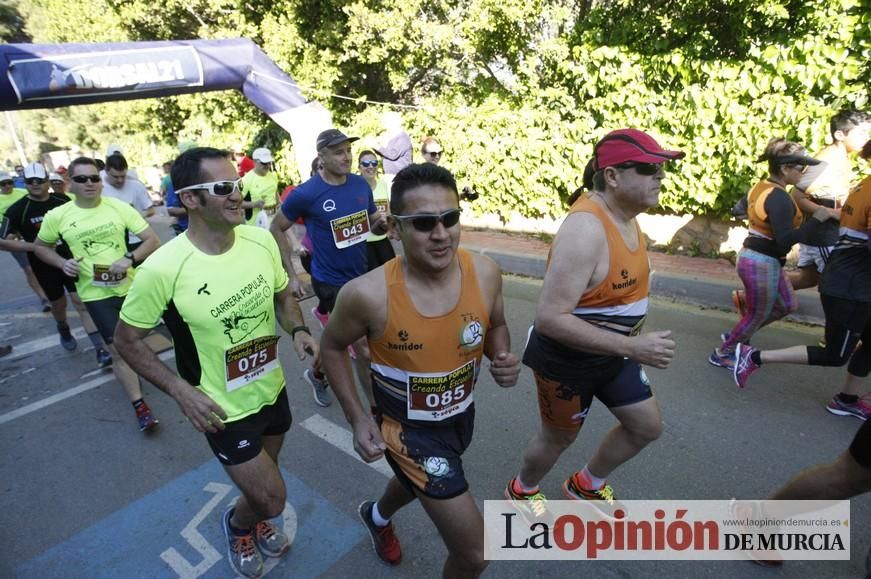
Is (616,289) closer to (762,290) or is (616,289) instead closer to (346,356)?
(346,356)

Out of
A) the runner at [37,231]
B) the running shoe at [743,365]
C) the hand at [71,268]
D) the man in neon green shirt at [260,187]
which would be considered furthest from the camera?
the man in neon green shirt at [260,187]

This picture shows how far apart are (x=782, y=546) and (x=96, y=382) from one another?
223 inches

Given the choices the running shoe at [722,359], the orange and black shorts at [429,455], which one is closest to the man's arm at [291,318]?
the orange and black shorts at [429,455]

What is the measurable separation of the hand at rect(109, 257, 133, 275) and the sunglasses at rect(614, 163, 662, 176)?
11.8ft

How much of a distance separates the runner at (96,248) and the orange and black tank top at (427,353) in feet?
9.41

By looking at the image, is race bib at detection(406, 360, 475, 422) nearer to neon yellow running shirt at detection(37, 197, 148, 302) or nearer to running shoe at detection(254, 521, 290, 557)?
running shoe at detection(254, 521, 290, 557)

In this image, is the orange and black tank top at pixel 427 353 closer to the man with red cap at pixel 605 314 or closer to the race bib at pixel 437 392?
the race bib at pixel 437 392

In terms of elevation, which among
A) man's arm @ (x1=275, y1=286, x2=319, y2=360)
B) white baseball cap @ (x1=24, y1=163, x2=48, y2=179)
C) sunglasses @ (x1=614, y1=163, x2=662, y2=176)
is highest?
sunglasses @ (x1=614, y1=163, x2=662, y2=176)

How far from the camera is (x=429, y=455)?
1961mm

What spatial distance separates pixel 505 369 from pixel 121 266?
3265mm

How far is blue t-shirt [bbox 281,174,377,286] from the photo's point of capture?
13.0ft

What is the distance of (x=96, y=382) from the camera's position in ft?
16.4

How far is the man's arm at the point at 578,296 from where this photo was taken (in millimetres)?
2068

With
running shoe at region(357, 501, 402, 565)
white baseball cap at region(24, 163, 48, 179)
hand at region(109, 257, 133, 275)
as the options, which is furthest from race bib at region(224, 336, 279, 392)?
white baseball cap at region(24, 163, 48, 179)
